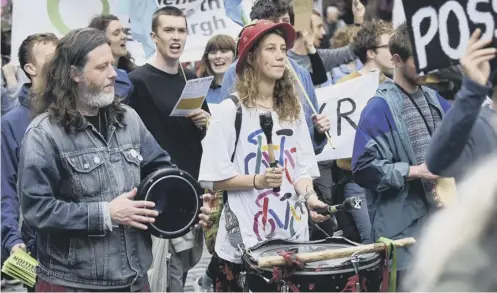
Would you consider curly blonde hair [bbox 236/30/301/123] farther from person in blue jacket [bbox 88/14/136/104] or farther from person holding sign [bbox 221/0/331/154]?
person in blue jacket [bbox 88/14/136/104]

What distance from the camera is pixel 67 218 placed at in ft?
15.4

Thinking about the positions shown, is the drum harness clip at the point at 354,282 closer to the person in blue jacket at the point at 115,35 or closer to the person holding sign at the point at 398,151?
the person holding sign at the point at 398,151

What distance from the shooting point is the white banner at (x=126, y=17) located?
27.1 feet

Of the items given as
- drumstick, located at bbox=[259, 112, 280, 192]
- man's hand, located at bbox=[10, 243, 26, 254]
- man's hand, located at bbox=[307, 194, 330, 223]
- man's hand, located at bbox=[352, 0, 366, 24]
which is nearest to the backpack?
drumstick, located at bbox=[259, 112, 280, 192]

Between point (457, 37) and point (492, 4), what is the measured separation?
0.18m

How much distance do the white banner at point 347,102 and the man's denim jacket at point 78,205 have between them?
3097 mm

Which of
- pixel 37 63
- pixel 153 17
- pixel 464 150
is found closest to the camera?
pixel 464 150

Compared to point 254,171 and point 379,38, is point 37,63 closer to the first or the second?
point 254,171

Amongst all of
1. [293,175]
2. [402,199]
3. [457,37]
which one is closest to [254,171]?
[293,175]

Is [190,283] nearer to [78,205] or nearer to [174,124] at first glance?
[174,124]

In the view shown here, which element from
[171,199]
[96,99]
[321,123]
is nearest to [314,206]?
[171,199]

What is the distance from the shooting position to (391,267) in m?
5.16

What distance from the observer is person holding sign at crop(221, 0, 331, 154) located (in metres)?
6.57

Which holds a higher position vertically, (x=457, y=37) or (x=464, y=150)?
(x=457, y=37)
